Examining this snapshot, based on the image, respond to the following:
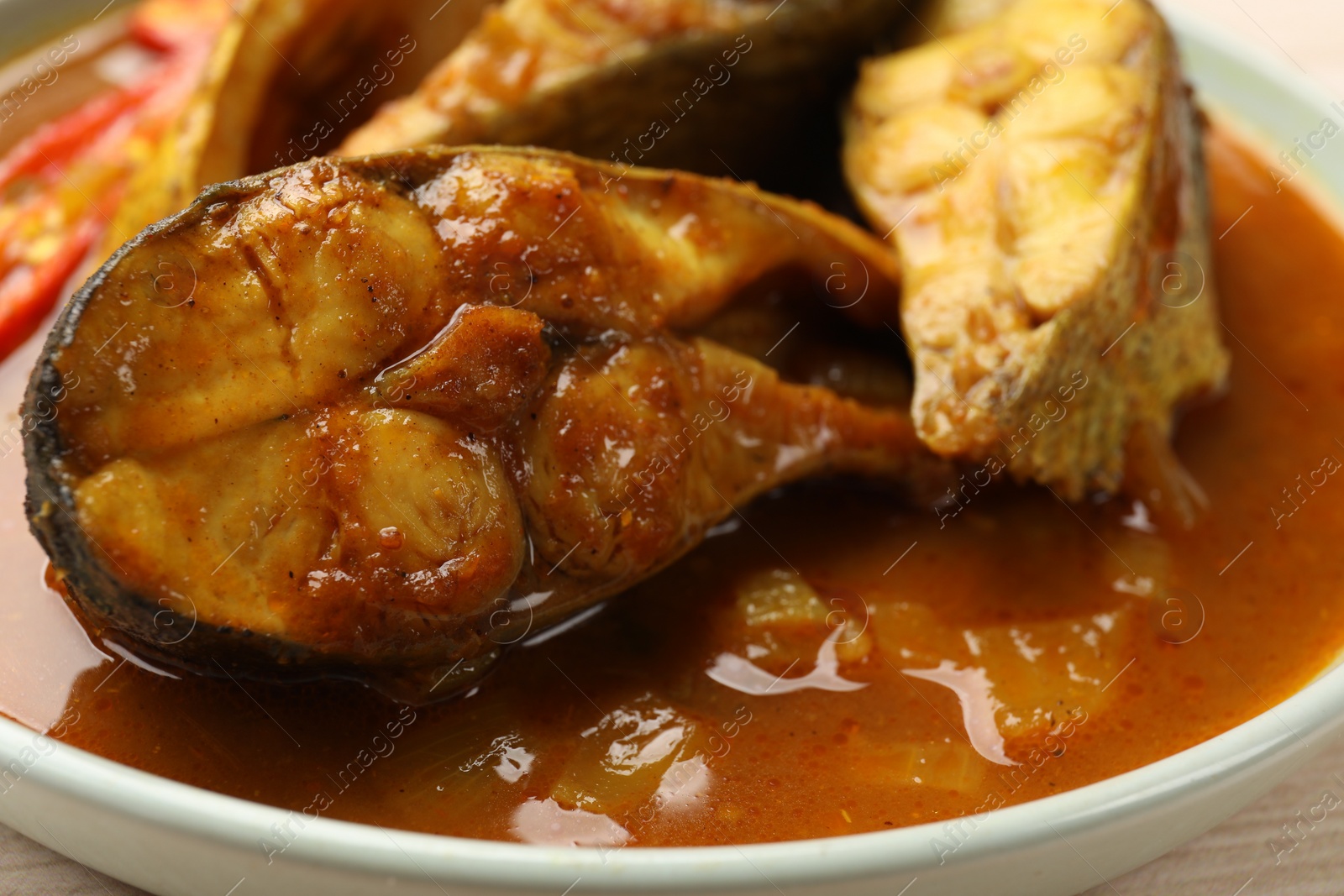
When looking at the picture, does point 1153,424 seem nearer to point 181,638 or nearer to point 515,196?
point 515,196

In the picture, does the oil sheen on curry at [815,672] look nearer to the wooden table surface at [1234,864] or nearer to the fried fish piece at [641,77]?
the wooden table surface at [1234,864]

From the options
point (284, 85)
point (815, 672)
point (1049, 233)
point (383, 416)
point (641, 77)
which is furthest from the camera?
point (284, 85)

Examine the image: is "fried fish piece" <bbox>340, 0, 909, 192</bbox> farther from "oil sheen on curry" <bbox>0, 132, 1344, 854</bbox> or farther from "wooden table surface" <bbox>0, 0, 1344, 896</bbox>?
"wooden table surface" <bbox>0, 0, 1344, 896</bbox>

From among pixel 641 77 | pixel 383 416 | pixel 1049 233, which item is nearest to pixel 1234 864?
pixel 1049 233

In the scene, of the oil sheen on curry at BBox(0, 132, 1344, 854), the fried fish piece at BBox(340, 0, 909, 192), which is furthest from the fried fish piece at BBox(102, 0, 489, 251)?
the oil sheen on curry at BBox(0, 132, 1344, 854)

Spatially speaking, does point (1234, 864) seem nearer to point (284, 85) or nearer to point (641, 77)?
point (641, 77)

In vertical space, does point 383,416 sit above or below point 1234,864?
above

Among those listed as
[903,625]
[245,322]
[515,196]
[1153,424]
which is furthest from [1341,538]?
[245,322]
